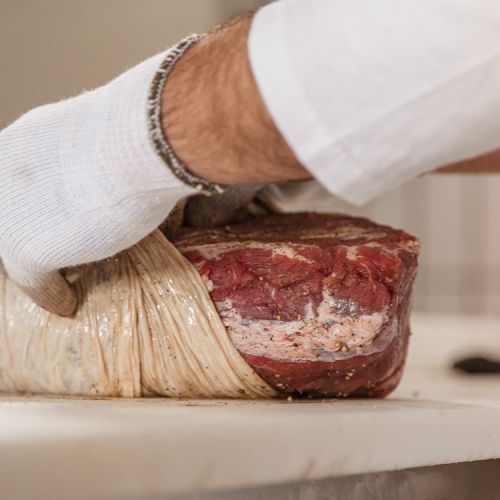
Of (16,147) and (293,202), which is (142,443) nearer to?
(16,147)

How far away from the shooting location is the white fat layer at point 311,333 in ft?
3.00

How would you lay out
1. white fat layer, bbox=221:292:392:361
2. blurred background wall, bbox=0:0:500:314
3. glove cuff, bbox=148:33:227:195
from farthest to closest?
blurred background wall, bbox=0:0:500:314
white fat layer, bbox=221:292:392:361
glove cuff, bbox=148:33:227:195

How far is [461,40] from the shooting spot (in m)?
0.56

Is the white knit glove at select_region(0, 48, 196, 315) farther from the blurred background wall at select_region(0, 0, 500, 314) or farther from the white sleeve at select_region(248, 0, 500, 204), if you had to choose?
the blurred background wall at select_region(0, 0, 500, 314)

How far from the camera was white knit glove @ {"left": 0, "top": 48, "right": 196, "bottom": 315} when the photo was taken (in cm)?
71

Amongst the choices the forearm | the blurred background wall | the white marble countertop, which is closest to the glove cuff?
the forearm

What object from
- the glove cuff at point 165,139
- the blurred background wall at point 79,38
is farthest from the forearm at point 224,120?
the blurred background wall at point 79,38

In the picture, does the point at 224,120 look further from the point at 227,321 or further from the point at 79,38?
the point at 79,38

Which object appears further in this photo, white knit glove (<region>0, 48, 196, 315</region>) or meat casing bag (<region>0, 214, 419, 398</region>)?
meat casing bag (<region>0, 214, 419, 398</region>)

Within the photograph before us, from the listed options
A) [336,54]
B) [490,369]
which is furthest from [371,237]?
[490,369]

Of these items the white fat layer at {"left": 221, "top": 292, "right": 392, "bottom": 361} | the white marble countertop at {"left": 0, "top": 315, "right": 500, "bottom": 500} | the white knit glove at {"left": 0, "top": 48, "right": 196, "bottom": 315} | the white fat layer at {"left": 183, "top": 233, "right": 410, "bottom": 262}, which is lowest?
the white marble countertop at {"left": 0, "top": 315, "right": 500, "bottom": 500}

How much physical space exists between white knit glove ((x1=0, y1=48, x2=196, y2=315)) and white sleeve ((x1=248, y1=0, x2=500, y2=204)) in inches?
5.9

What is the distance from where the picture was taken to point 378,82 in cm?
58

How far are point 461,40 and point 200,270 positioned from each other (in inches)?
Answer: 20.0
